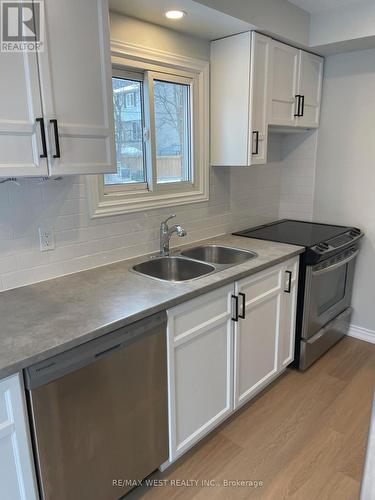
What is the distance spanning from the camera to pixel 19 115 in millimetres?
1296

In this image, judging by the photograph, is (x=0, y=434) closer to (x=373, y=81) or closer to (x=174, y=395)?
(x=174, y=395)

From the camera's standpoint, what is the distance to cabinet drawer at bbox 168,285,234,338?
1659 millimetres

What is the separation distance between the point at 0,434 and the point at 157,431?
0.73 metres

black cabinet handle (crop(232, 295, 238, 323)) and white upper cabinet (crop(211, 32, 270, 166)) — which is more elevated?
white upper cabinet (crop(211, 32, 270, 166))

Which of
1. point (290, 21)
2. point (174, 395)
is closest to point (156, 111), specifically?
point (290, 21)

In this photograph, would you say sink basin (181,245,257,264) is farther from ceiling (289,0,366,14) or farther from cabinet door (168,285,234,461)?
ceiling (289,0,366,14)

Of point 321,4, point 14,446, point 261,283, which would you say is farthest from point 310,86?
point 14,446

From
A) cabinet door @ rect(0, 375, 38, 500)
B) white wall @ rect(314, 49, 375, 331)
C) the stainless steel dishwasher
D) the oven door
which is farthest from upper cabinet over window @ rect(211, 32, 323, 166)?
cabinet door @ rect(0, 375, 38, 500)

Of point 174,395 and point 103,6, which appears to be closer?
point 103,6

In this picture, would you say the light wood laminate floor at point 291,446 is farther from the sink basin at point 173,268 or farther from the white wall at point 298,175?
the white wall at point 298,175

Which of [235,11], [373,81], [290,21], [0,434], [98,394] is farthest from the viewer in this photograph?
[373,81]

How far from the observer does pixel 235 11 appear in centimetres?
199

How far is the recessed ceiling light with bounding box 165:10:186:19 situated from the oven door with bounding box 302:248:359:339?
1.67m

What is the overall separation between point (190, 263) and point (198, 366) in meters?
0.62
